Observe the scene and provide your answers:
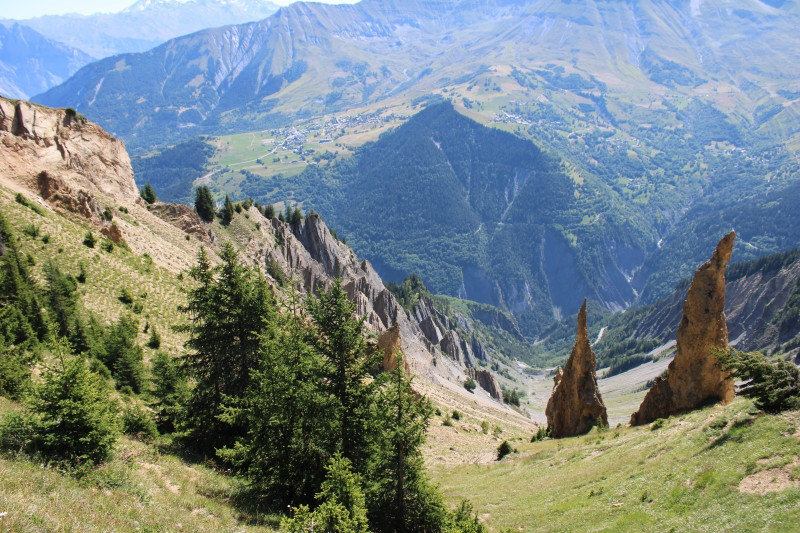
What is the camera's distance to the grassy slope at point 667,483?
1698 cm

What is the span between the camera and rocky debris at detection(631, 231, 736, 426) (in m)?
34.0

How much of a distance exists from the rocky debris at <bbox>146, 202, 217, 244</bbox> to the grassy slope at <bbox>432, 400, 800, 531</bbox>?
53324 mm

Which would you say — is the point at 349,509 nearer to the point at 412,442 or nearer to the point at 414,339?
the point at 412,442

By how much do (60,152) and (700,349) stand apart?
67.6 metres

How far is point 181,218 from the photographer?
6831cm

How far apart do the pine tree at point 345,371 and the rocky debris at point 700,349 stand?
26109mm

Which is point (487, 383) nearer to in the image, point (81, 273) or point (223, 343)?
point (81, 273)

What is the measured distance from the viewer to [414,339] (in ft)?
287

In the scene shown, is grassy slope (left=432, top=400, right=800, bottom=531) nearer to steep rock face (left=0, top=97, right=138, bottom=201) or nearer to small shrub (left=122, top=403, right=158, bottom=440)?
small shrub (left=122, top=403, right=158, bottom=440)

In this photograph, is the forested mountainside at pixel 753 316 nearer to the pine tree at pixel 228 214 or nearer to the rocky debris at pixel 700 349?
the rocky debris at pixel 700 349

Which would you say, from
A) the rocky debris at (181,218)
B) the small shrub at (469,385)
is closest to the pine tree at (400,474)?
the rocky debris at (181,218)

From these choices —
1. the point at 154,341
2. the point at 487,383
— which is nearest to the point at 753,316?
the point at 487,383

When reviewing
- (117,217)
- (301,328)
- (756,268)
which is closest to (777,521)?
(301,328)

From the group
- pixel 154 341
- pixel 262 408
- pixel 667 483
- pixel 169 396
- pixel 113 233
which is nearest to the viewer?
pixel 667 483
